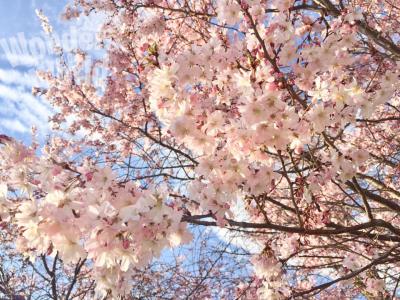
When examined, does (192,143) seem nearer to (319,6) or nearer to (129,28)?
(319,6)

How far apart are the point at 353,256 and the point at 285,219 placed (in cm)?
246

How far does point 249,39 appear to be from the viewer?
296 centimetres

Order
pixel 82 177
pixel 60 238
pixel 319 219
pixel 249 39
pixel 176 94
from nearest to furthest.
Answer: pixel 60 238
pixel 82 177
pixel 176 94
pixel 249 39
pixel 319 219

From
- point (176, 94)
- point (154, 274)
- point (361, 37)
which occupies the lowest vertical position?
point (176, 94)

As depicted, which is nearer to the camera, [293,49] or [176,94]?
[176,94]

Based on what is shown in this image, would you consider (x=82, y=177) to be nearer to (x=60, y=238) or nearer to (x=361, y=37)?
(x=60, y=238)

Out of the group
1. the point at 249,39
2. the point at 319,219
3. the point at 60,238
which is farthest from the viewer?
the point at 319,219

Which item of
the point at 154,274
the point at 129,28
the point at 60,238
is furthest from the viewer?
the point at 154,274

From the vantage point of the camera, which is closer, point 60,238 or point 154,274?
point 60,238

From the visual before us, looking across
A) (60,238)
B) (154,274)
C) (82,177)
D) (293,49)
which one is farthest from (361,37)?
(154,274)

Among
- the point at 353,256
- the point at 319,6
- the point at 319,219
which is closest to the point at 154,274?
the point at 353,256

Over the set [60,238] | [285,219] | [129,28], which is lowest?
[60,238]

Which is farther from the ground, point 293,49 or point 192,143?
point 293,49

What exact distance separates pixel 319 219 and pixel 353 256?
151cm
